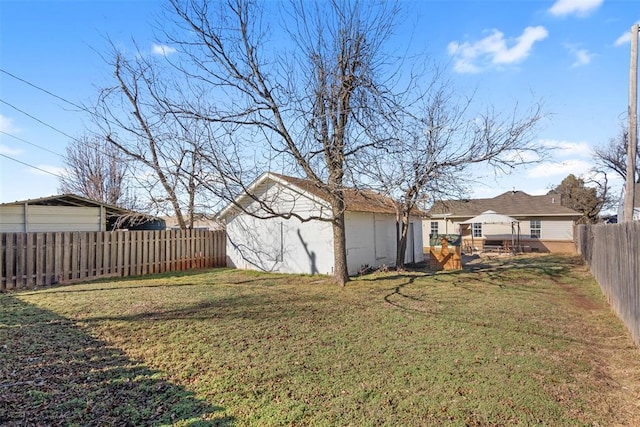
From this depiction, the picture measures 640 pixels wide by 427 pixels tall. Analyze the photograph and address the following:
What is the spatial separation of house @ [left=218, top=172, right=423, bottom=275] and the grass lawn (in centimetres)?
421

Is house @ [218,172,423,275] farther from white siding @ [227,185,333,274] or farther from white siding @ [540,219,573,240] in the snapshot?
white siding @ [540,219,573,240]

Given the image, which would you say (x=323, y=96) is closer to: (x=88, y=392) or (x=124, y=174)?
(x=88, y=392)

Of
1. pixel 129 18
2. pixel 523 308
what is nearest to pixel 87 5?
pixel 129 18

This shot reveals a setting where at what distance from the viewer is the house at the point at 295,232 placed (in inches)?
491

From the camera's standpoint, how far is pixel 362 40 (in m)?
9.30

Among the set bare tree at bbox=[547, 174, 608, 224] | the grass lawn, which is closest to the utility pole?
the grass lawn

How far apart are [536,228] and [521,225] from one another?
902 mm

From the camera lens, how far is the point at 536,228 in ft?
80.9

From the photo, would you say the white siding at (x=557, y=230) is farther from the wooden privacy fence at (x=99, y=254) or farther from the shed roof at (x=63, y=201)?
the shed roof at (x=63, y=201)

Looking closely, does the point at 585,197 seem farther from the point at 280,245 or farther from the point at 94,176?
the point at 94,176

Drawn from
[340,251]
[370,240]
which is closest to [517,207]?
[370,240]

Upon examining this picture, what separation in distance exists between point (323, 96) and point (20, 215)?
11062mm

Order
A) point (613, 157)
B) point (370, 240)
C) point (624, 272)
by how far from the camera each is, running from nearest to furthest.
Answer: point (624, 272), point (370, 240), point (613, 157)

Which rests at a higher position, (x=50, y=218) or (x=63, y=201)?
(x=63, y=201)
